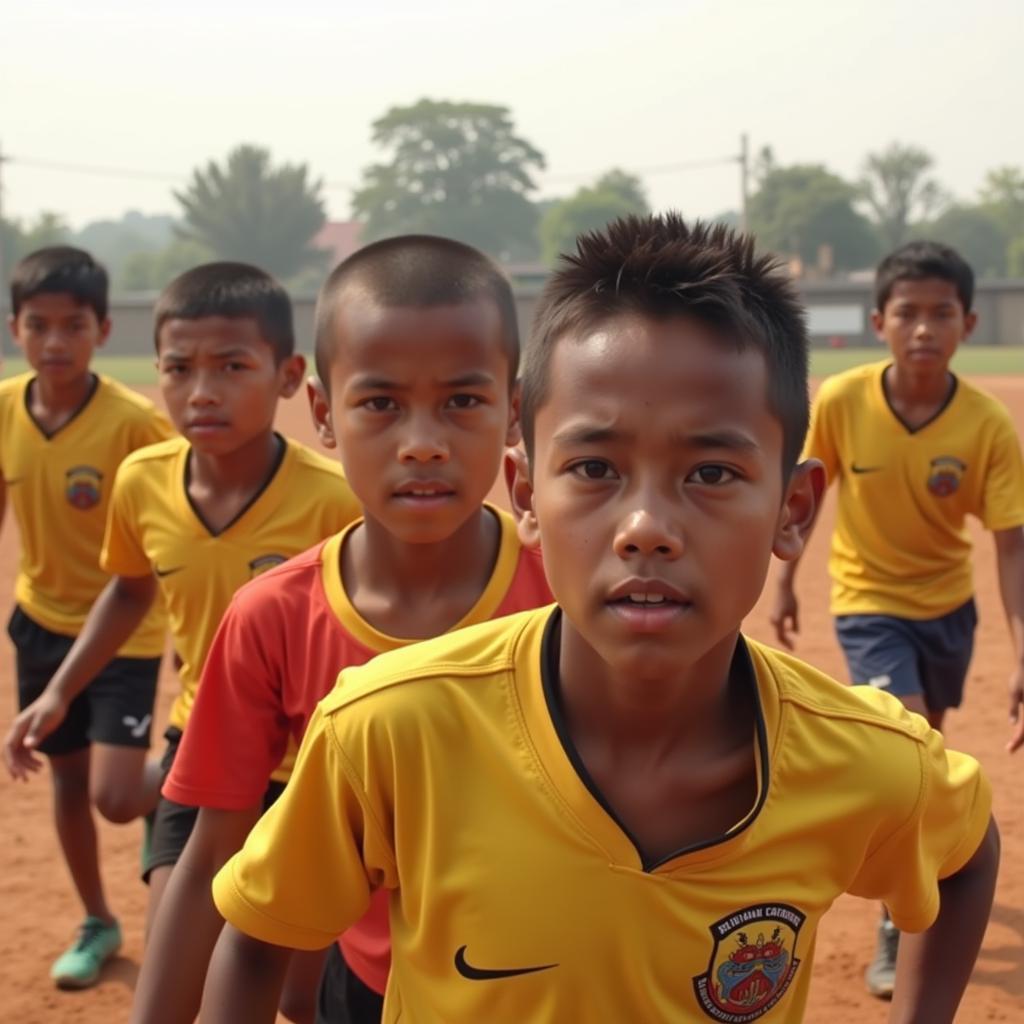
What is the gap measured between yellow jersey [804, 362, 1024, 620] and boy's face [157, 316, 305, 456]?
2.04m

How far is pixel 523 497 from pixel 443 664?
0.33m

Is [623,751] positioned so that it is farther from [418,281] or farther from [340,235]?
[340,235]

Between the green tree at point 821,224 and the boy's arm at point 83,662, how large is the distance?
81.8 meters

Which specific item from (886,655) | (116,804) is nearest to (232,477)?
(116,804)

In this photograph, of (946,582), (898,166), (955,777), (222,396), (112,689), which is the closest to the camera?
(955,777)

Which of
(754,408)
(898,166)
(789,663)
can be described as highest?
(898,166)

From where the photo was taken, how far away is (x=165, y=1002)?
94.6 inches

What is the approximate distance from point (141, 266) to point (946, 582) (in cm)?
9775

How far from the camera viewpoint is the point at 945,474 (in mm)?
5340

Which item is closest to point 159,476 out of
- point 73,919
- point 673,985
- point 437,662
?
point 73,919

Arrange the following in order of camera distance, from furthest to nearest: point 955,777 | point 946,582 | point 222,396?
point 946,582, point 222,396, point 955,777

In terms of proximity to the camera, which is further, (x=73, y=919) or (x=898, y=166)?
(x=898, y=166)

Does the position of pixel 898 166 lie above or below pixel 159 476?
above

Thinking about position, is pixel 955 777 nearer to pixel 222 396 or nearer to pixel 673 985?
pixel 673 985
